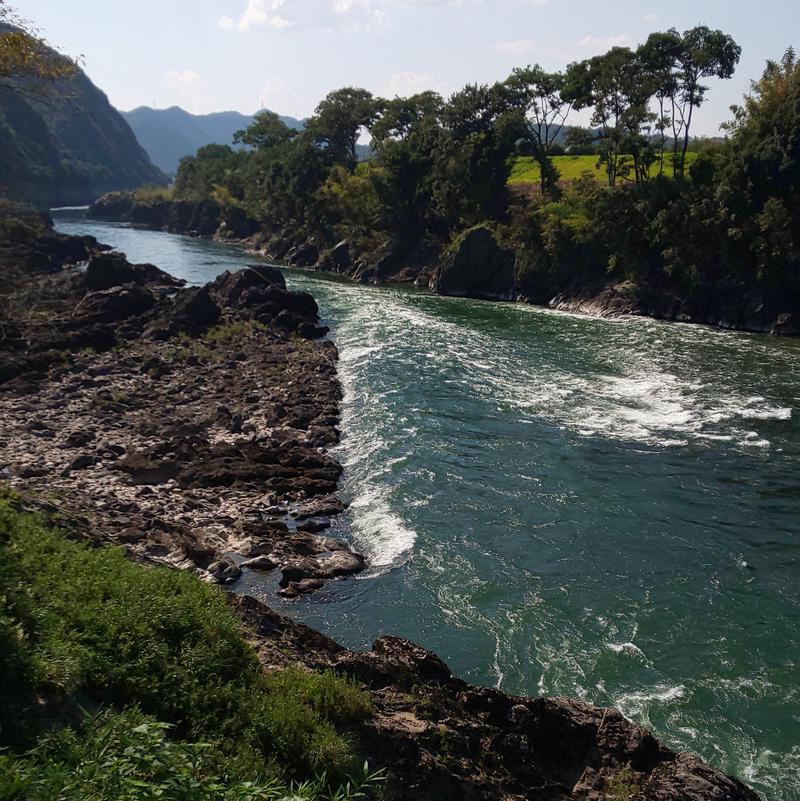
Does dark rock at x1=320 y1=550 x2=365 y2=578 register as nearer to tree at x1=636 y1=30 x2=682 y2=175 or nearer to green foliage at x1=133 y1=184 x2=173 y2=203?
tree at x1=636 y1=30 x2=682 y2=175

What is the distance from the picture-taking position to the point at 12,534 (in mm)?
12852

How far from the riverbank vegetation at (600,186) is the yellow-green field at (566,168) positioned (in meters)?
0.31

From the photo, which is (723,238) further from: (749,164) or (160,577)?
(160,577)

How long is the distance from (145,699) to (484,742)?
5100mm

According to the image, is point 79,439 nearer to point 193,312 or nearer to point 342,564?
point 342,564

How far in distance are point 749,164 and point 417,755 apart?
5758cm

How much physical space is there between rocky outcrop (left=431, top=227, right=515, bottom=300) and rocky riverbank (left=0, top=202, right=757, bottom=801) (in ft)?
64.6

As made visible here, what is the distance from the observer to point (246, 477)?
2609 cm

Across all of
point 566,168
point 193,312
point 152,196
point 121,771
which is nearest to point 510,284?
point 566,168

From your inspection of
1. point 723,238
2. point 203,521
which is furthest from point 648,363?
point 203,521

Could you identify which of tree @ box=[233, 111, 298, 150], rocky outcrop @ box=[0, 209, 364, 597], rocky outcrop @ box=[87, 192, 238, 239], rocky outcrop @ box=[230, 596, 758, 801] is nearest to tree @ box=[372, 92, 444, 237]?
rocky outcrop @ box=[0, 209, 364, 597]

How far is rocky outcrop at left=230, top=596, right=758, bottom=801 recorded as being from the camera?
9719 mm

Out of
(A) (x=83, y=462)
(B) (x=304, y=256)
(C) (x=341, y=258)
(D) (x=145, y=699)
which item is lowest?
(A) (x=83, y=462)

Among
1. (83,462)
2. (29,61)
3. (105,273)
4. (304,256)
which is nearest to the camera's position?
(29,61)
